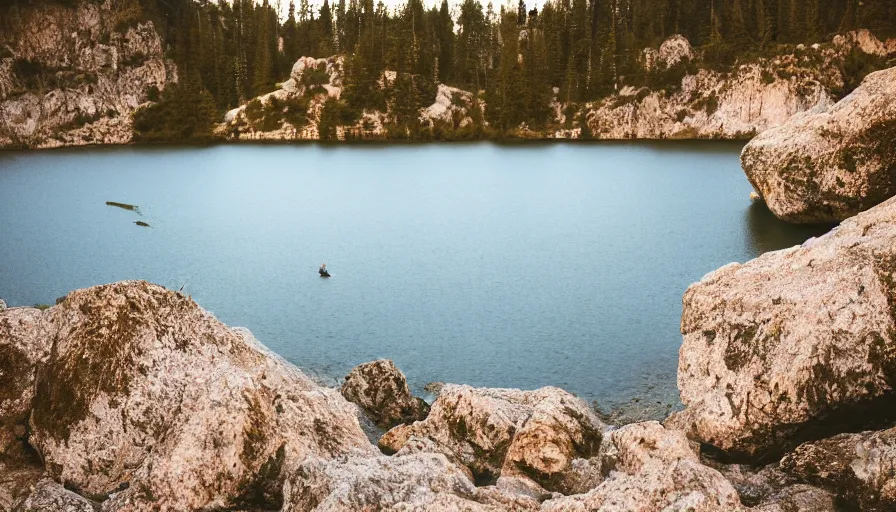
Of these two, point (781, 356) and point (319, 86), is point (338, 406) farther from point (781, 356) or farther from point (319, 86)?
point (319, 86)

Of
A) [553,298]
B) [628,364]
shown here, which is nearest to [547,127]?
Result: [553,298]

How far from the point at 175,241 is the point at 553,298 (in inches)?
1066

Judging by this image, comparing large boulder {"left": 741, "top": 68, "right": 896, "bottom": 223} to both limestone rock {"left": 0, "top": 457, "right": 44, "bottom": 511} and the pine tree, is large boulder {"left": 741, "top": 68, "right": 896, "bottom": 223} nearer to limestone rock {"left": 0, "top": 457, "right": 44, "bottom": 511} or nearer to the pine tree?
limestone rock {"left": 0, "top": 457, "right": 44, "bottom": 511}

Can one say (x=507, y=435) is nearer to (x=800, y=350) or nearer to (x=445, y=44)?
(x=800, y=350)

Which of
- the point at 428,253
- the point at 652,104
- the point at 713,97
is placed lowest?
the point at 428,253

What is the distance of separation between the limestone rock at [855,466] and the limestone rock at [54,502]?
11.8 meters

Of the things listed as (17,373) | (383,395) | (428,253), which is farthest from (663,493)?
(428,253)

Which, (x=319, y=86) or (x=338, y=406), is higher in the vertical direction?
(x=319, y=86)

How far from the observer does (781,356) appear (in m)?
13.9

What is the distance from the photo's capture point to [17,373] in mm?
13891

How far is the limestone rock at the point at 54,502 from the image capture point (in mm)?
11656

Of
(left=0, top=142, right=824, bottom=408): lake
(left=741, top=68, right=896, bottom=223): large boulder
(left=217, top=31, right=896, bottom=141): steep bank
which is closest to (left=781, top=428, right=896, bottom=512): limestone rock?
(left=0, top=142, right=824, bottom=408): lake

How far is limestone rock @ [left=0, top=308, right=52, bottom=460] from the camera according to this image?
1371cm

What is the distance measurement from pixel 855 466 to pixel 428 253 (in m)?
34.2
